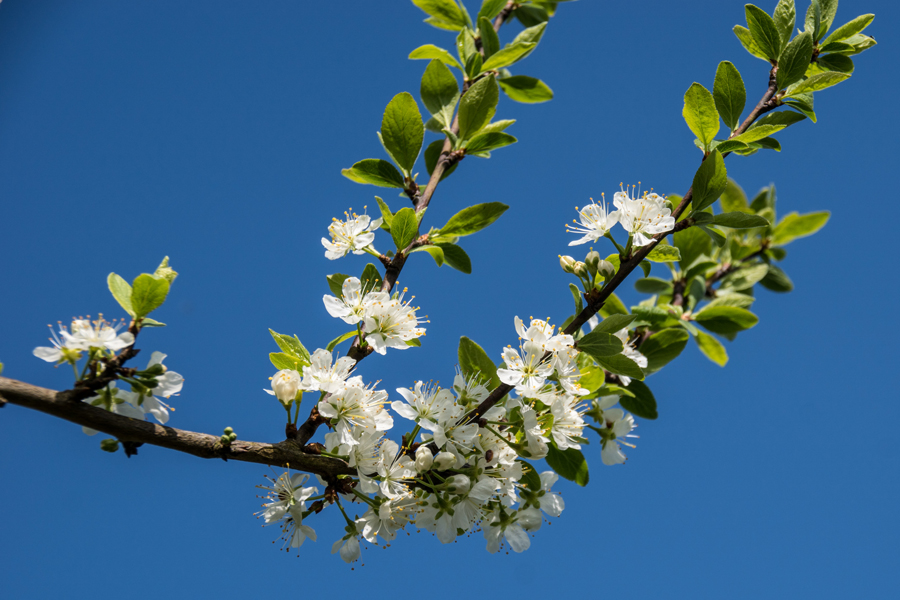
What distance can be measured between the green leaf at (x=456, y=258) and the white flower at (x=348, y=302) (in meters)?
0.33

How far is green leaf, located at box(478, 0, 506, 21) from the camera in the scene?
246 cm

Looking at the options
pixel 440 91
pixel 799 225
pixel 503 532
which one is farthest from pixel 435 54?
pixel 799 225

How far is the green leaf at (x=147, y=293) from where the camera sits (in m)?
1.50

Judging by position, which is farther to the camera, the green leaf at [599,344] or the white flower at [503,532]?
the white flower at [503,532]

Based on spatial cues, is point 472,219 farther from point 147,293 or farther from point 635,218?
point 147,293

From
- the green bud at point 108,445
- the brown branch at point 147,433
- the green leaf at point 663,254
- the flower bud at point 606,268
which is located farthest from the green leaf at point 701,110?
the green bud at point 108,445

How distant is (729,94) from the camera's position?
1812mm

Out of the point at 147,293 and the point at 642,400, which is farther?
the point at 642,400

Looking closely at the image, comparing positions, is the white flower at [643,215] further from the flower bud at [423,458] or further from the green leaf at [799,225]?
the green leaf at [799,225]

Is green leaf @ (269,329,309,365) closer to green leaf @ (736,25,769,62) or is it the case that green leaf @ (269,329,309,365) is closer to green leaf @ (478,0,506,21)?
green leaf @ (478,0,506,21)

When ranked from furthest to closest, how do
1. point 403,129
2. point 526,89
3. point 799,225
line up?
point 799,225, point 526,89, point 403,129

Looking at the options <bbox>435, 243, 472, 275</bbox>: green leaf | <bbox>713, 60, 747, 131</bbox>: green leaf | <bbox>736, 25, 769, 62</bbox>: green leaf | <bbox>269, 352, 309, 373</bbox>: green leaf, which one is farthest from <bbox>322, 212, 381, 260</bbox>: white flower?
<bbox>736, 25, 769, 62</bbox>: green leaf

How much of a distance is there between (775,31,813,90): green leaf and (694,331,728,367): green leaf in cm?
107

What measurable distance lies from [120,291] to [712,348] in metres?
2.27
